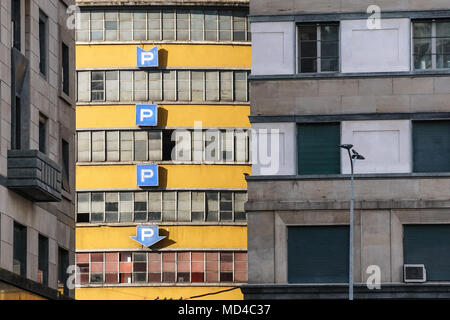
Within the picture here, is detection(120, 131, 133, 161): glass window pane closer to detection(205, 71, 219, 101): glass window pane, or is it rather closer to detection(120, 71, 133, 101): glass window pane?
detection(120, 71, 133, 101): glass window pane

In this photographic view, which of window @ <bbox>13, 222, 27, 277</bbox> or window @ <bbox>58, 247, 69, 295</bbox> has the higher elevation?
window @ <bbox>13, 222, 27, 277</bbox>

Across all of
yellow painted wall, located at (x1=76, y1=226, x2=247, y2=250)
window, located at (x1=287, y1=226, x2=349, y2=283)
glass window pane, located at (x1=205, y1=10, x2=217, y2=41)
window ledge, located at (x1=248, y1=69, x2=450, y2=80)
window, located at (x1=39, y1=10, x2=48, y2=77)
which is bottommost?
yellow painted wall, located at (x1=76, y1=226, x2=247, y2=250)

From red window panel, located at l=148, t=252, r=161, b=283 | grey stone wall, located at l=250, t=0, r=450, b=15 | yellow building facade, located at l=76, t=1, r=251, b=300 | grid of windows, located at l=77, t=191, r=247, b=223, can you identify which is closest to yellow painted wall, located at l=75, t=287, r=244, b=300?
yellow building facade, located at l=76, t=1, r=251, b=300

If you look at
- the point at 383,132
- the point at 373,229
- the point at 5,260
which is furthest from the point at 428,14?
the point at 5,260

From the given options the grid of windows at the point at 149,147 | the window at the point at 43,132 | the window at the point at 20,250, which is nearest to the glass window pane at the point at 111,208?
the grid of windows at the point at 149,147

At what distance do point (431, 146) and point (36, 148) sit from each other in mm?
12593

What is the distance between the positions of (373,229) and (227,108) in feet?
114

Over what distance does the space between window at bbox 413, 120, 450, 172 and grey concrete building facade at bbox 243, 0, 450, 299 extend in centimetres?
3

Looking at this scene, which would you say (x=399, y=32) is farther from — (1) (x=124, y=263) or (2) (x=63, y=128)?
(1) (x=124, y=263)

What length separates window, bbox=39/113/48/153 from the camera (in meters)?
39.7

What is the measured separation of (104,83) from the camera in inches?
2982

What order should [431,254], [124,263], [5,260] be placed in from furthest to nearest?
1. [124,263]
2. [431,254]
3. [5,260]

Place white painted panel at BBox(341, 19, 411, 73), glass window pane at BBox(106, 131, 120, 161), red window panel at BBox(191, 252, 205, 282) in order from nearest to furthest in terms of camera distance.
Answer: white painted panel at BBox(341, 19, 411, 73) < red window panel at BBox(191, 252, 205, 282) < glass window pane at BBox(106, 131, 120, 161)

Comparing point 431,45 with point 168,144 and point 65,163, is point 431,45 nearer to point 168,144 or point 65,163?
point 65,163
